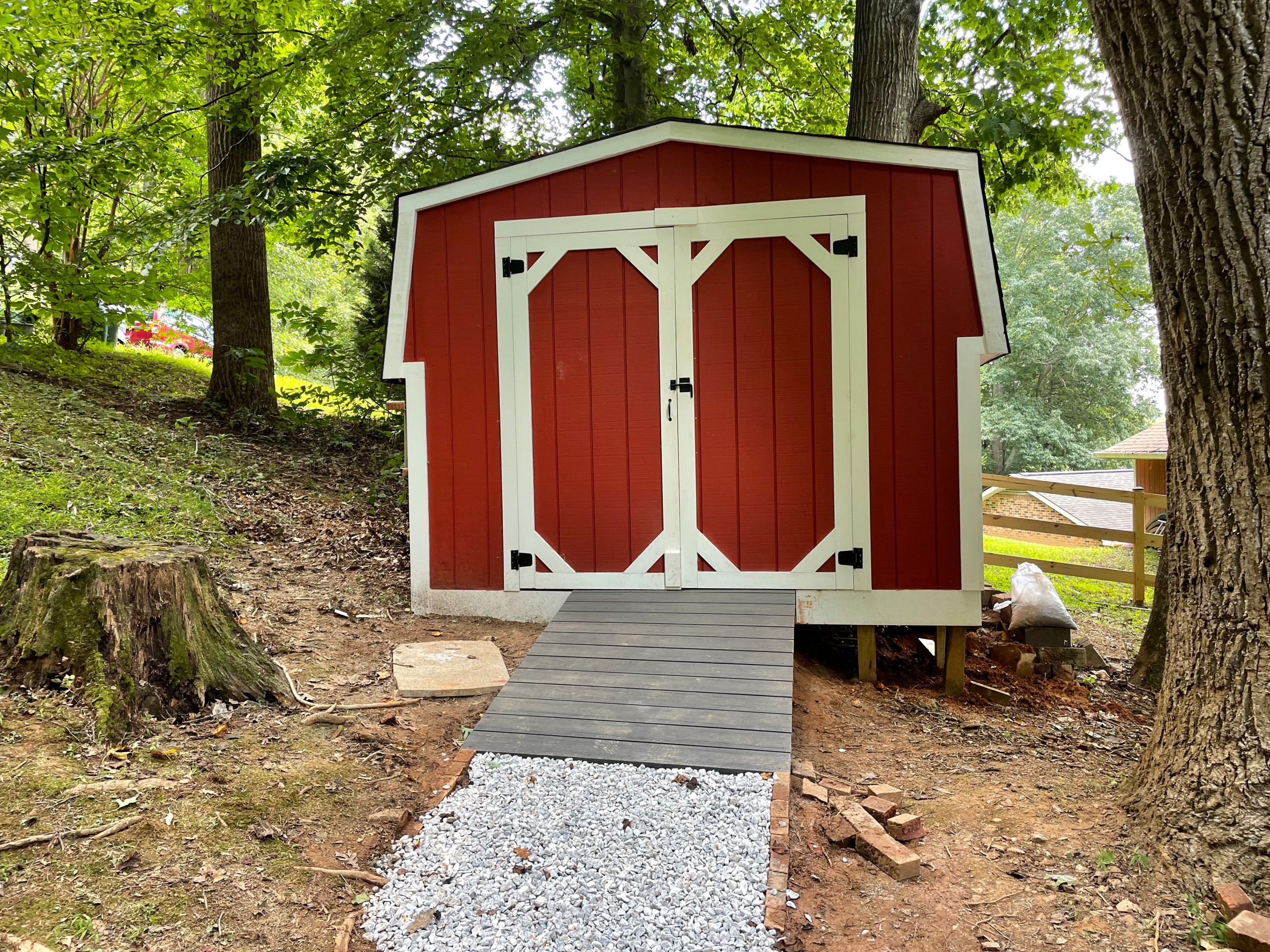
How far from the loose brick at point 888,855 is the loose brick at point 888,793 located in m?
→ 0.31

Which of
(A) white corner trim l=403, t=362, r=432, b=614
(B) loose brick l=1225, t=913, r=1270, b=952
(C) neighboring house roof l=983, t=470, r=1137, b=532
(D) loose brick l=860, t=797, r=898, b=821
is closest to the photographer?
(B) loose brick l=1225, t=913, r=1270, b=952

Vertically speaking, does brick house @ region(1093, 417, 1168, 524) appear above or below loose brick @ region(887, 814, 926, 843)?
above

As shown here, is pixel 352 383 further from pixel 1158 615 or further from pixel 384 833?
pixel 1158 615

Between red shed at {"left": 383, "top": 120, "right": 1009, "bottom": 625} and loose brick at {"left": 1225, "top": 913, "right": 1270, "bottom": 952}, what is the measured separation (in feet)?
7.86

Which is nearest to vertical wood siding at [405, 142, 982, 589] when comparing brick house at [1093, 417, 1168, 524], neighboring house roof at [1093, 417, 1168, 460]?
brick house at [1093, 417, 1168, 524]

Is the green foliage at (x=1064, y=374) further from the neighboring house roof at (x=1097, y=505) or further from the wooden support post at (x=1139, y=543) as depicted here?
the wooden support post at (x=1139, y=543)

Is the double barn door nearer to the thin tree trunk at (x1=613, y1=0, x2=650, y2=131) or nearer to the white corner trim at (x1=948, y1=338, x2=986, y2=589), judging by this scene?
the white corner trim at (x1=948, y1=338, x2=986, y2=589)

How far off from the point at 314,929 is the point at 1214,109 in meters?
3.43

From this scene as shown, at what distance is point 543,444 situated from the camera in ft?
15.8

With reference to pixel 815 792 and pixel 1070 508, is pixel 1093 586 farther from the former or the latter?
pixel 1070 508

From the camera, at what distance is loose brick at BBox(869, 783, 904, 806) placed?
2926mm

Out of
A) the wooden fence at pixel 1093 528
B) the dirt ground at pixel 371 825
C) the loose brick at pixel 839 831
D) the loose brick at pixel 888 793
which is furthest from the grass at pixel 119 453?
the wooden fence at pixel 1093 528

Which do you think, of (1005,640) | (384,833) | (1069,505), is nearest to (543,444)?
(384,833)

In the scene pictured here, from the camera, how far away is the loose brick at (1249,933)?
202 centimetres
